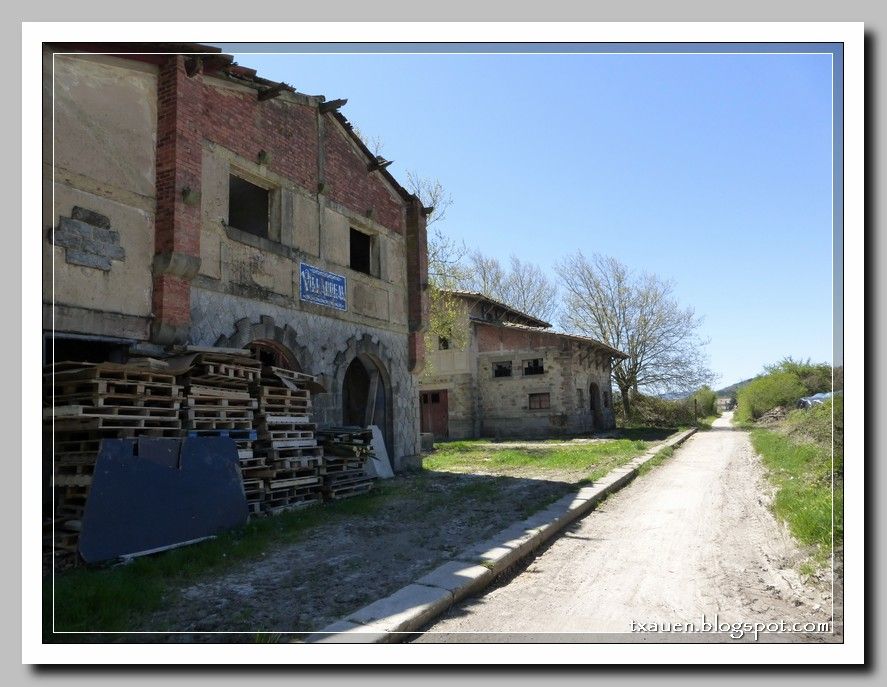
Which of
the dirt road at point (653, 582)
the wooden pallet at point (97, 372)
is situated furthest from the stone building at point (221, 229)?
the dirt road at point (653, 582)

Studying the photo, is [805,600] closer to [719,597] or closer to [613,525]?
[719,597]

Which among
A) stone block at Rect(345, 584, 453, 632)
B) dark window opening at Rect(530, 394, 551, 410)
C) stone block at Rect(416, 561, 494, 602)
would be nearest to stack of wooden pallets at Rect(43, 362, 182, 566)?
stone block at Rect(345, 584, 453, 632)

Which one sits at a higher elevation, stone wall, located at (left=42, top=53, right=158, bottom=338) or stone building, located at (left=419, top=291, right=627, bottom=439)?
stone wall, located at (left=42, top=53, right=158, bottom=338)

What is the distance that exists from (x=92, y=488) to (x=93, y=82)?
493cm

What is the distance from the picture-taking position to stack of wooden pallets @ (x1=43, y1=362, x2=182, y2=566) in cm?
562

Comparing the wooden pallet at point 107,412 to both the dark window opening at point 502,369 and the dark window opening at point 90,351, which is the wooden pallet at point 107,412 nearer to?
the dark window opening at point 90,351

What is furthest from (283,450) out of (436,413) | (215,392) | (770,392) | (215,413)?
(770,392)

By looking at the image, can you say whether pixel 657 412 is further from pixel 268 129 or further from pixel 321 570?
pixel 321 570

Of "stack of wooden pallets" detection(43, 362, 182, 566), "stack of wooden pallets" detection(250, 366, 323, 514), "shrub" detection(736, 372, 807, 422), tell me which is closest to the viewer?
"stack of wooden pallets" detection(43, 362, 182, 566)

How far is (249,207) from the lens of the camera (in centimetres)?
1264

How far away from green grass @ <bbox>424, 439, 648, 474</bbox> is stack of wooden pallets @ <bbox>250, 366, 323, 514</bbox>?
537 centimetres

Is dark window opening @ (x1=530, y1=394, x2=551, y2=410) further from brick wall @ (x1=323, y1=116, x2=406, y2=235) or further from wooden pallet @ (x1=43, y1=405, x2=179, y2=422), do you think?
wooden pallet @ (x1=43, y1=405, x2=179, y2=422)

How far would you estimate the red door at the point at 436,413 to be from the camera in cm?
2827

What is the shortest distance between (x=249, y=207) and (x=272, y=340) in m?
4.32
